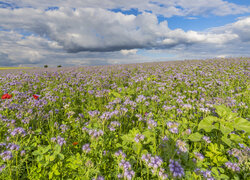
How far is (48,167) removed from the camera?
9.49 feet

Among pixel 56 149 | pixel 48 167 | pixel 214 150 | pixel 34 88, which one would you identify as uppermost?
pixel 34 88

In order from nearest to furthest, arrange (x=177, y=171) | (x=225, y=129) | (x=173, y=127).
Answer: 1. (x=177, y=171)
2. (x=173, y=127)
3. (x=225, y=129)

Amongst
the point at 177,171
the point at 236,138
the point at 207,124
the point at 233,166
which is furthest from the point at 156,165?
the point at 236,138

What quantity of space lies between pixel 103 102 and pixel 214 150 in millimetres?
4563

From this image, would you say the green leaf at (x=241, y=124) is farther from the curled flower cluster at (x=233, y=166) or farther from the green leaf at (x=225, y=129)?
the curled flower cluster at (x=233, y=166)

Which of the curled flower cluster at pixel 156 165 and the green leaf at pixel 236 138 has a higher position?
the curled flower cluster at pixel 156 165

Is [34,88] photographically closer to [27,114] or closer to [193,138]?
[27,114]

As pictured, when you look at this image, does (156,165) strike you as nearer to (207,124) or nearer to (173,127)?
(173,127)

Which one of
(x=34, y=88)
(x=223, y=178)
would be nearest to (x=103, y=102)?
(x=34, y=88)

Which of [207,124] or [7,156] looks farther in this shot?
[207,124]

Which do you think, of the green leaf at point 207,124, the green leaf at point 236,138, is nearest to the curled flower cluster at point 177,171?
the green leaf at point 207,124

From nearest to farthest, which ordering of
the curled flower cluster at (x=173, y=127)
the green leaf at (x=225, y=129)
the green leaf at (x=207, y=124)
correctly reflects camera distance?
1. the curled flower cluster at (x=173, y=127)
2. the green leaf at (x=225, y=129)
3. the green leaf at (x=207, y=124)

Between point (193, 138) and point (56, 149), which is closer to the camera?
point (56, 149)

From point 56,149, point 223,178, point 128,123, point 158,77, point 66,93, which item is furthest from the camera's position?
point 158,77
